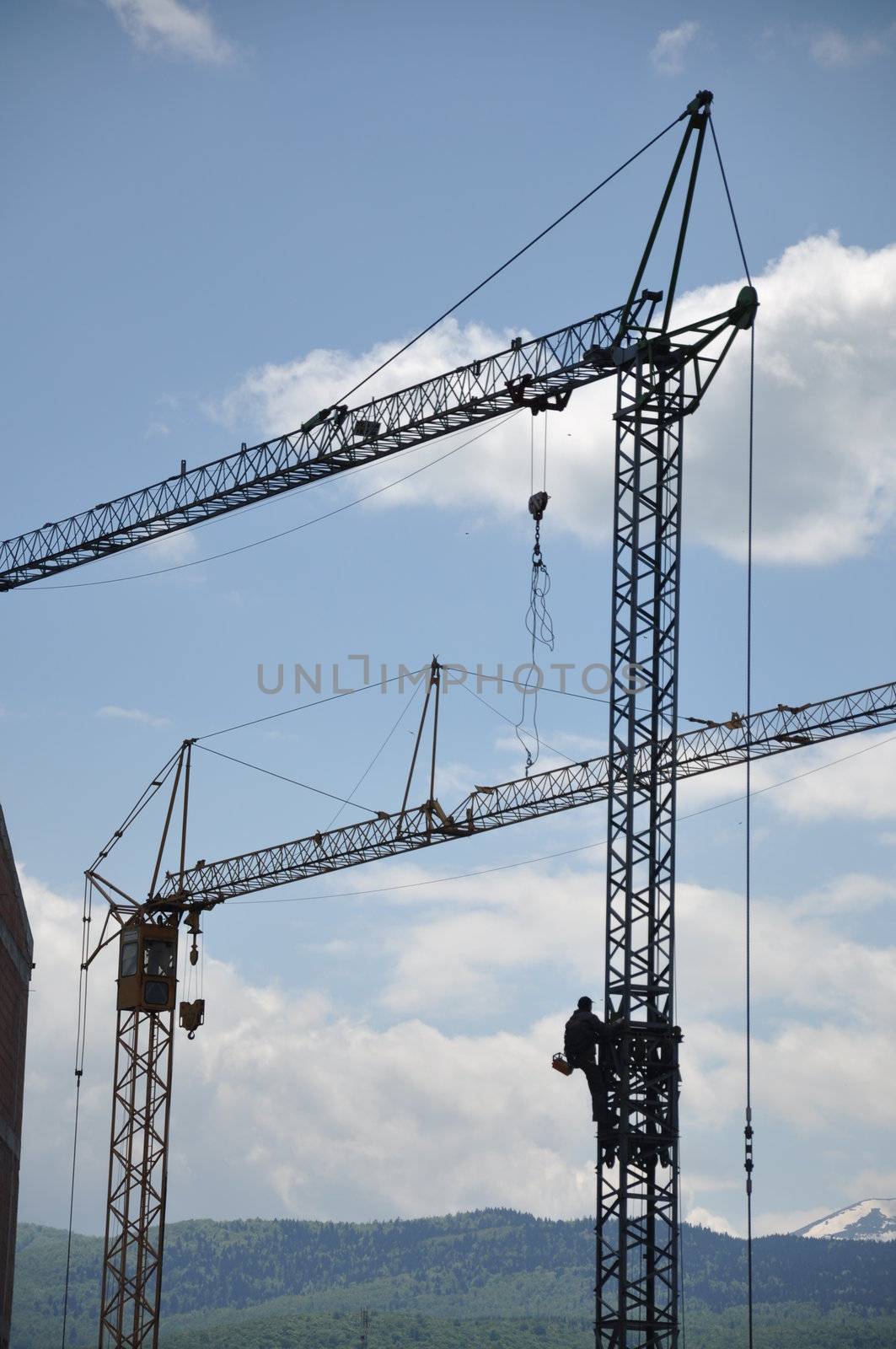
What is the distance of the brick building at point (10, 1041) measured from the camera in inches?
2019

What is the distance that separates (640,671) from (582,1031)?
25.4ft

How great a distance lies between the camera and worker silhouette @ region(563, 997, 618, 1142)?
3144 cm

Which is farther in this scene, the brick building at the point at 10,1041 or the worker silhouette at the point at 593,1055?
the brick building at the point at 10,1041

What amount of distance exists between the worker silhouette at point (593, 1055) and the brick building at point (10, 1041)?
927 inches

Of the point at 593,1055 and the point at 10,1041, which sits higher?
the point at 10,1041

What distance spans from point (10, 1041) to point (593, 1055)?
28.1m

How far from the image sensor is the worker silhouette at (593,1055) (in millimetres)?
31438

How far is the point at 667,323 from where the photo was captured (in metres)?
36.4

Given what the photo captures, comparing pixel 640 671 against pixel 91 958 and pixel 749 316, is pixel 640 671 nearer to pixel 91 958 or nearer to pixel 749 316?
pixel 749 316

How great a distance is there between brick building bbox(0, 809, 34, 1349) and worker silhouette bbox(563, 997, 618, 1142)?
77.2 feet

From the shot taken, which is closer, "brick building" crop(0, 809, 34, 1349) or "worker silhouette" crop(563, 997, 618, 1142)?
"worker silhouette" crop(563, 997, 618, 1142)

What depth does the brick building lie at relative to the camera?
2019 inches

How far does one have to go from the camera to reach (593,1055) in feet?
104

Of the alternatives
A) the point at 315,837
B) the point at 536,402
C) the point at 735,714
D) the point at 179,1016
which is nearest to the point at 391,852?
the point at 315,837
